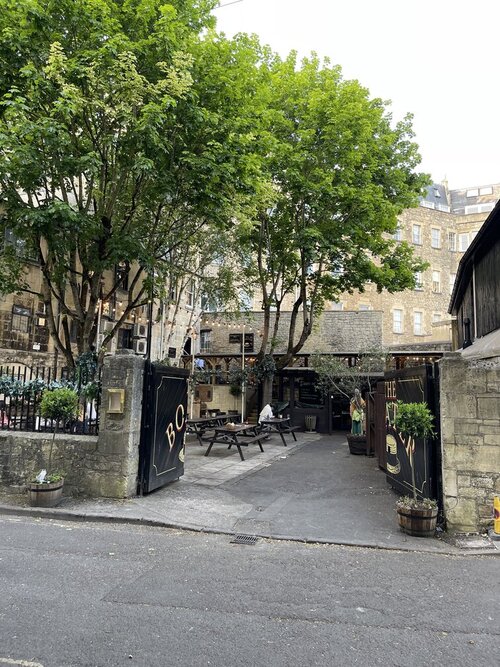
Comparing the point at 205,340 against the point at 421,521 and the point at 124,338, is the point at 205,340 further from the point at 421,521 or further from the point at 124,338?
the point at 421,521

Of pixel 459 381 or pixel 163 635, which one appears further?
pixel 459 381

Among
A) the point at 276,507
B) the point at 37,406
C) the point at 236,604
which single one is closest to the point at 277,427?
the point at 276,507

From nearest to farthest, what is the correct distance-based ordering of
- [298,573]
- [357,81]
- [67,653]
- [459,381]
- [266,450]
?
1. [67,653]
2. [298,573]
3. [459,381]
4. [266,450]
5. [357,81]

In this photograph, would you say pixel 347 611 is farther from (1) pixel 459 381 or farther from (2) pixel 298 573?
(1) pixel 459 381

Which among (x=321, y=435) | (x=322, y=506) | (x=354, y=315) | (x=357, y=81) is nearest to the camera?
(x=322, y=506)

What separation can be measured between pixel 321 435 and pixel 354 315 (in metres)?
8.02

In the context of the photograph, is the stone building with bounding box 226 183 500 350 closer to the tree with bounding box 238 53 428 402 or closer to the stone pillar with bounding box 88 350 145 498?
the tree with bounding box 238 53 428 402

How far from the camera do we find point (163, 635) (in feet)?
12.3

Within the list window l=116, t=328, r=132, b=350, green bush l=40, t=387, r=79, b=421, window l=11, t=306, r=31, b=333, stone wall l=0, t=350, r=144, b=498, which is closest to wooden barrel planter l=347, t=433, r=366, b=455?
stone wall l=0, t=350, r=144, b=498

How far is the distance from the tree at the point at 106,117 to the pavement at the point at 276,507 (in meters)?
5.27

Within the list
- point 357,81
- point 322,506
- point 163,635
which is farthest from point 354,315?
point 163,635

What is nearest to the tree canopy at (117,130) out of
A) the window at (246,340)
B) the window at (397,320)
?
the window at (246,340)

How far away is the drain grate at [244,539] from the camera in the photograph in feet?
21.2

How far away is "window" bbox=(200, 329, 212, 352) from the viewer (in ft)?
94.2
